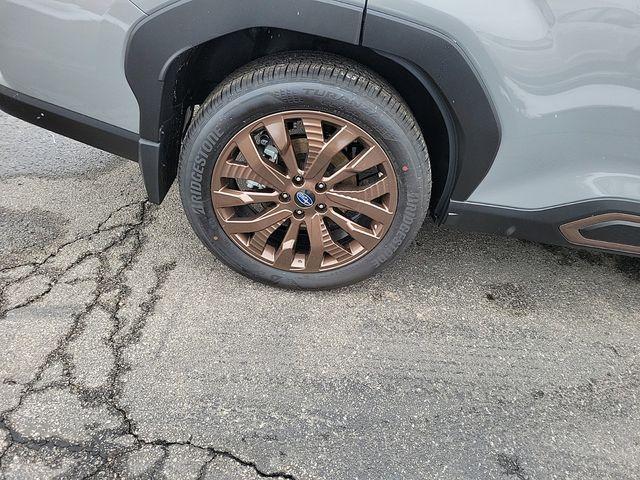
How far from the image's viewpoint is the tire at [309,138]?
1.87m

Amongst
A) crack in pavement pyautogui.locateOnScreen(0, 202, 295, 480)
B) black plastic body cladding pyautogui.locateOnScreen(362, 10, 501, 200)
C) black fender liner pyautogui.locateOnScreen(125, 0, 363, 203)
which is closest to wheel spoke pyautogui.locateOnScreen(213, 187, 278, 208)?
black fender liner pyautogui.locateOnScreen(125, 0, 363, 203)

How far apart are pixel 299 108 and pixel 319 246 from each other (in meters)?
0.57

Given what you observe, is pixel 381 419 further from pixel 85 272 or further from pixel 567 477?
pixel 85 272

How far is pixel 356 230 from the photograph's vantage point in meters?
2.13

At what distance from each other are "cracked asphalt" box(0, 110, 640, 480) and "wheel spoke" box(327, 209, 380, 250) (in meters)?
0.30

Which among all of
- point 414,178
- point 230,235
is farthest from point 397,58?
point 230,235

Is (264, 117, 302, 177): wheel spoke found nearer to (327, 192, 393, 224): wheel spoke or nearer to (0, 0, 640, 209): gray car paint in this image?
(327, 192, 393, 224): wheel spoke

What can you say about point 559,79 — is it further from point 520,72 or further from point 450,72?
point 450,72

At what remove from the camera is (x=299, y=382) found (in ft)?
6.37

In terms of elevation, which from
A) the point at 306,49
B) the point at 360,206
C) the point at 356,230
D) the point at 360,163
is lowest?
the point at 356,230

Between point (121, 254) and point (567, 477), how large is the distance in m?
1.96

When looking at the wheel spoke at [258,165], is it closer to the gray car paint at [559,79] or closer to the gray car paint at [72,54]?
the gray car paint at [72,54]

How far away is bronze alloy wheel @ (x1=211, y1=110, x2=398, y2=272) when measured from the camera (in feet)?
6.41

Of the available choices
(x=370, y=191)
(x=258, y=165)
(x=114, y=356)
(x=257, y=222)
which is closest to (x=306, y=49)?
(x=258, y=165)
